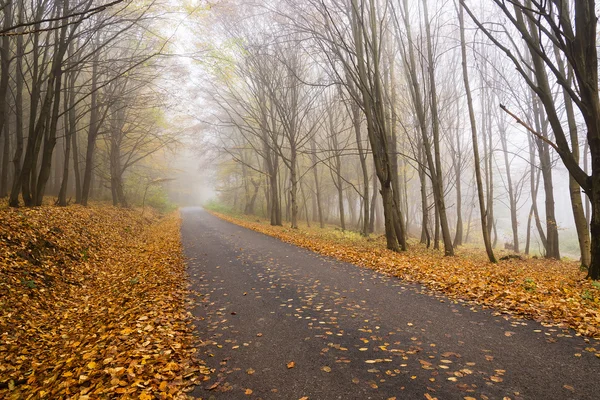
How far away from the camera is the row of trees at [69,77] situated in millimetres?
10109

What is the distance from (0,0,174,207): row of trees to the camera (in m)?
10.1

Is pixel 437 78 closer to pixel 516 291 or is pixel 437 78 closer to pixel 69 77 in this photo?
pixel 516 291

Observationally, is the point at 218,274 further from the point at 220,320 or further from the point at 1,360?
the point at 1,360

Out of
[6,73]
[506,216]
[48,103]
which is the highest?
[6,73]

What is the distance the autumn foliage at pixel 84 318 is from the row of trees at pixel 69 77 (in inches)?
127

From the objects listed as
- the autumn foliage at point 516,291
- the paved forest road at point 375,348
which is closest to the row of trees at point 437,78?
the autumn foliage at point 516,291

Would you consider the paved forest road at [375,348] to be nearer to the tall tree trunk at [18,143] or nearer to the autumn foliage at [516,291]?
the autumn foliage at [516,291]

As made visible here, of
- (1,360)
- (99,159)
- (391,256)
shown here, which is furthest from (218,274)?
(99,159)

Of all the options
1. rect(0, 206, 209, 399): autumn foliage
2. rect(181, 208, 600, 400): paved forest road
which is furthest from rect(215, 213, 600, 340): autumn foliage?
rect(0, 206, 209, 399): autumn foliage

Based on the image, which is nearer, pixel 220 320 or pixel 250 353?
pixel 250 353

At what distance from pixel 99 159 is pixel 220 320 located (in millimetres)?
25977

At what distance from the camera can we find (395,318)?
4.57 meters

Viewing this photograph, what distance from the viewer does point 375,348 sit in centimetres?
371

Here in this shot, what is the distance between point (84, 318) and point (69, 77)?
47.6 feet
